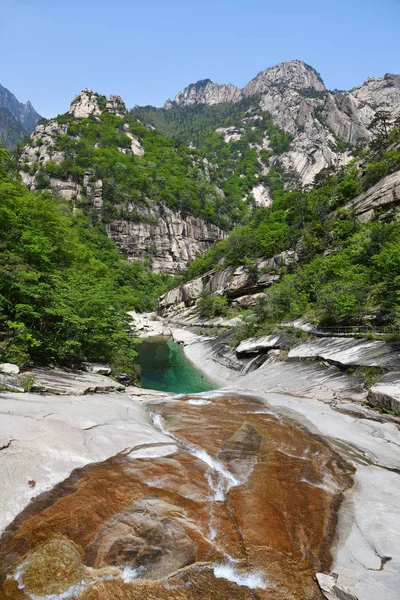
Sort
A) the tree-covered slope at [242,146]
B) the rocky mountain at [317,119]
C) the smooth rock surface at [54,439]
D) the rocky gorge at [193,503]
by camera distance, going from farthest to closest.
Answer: the tree-covered slope at [242,146], the rocky mountain at [317,119], the smooth rock surface at [54,439], the rocky gorge at [193,503]

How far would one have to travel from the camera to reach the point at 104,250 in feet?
282

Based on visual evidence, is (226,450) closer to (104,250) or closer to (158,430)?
(158,430)

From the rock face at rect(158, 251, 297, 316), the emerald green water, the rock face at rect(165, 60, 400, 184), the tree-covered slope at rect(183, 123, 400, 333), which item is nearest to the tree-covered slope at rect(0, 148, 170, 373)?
the emerald green water

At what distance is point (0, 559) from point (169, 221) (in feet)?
349

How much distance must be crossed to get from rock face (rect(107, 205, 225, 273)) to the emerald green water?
59854 millimetres

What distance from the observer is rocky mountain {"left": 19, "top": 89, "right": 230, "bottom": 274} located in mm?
95188

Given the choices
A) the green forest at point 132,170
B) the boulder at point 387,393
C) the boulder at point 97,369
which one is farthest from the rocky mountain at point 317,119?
the boulder at point 97,369

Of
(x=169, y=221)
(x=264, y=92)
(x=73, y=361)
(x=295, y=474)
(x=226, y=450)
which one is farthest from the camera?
(x=264, y=92)

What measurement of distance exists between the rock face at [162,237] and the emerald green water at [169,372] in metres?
59.9

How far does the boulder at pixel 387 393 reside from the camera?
42.0 feet

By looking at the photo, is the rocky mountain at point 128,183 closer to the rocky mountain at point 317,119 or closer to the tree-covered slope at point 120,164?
the tree-covered slope at point 120,164

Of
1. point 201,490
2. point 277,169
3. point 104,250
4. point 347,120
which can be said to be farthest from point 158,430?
point 347,120

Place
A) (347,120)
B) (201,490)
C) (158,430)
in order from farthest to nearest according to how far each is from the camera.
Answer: (347,120), (158,430), (201,490)

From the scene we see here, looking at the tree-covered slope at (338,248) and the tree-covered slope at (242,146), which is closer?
the tree-covered slope at (338,248)
